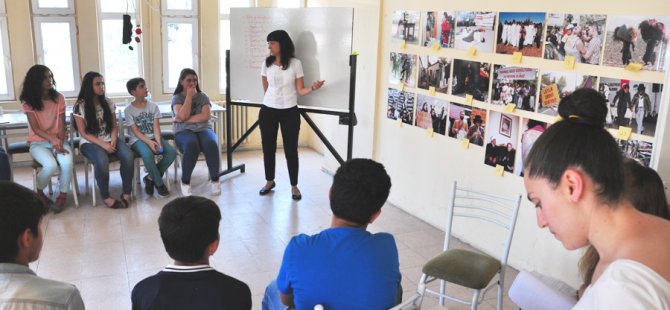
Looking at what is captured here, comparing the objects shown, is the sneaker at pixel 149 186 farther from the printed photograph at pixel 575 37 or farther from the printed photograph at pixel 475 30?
the printed photograph at pixel 575 37

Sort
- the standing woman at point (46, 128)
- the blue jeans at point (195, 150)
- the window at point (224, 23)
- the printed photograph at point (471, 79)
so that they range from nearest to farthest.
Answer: the printed photograph at point (471, 79), the standing woman at point (46, 128), the blue jeans at point (195, 150), the window at point (224, 23)

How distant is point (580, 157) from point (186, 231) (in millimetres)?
1142

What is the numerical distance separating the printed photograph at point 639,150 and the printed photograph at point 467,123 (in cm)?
97

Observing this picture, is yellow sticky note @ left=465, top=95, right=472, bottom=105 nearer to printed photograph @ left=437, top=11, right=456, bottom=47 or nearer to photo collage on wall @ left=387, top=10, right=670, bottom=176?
photo collage on wall @ left=387, top=10, right=670, bottom=176

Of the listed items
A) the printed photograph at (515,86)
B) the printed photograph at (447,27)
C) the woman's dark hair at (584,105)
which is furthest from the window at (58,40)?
the woman's dark hair at (584,105)

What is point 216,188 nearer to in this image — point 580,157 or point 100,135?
point 100,135

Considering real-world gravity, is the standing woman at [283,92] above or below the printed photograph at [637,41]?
below

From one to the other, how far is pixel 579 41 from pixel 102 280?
3018mm

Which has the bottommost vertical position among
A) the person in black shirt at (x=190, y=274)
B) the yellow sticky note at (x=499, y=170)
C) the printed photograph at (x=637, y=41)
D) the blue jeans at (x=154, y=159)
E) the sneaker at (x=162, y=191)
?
the sneaker at (x=162, y=191)

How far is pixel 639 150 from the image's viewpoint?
106 inches

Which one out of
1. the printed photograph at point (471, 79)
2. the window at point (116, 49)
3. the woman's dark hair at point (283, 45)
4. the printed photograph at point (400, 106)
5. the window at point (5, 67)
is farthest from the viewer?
the window at point (116, 49)

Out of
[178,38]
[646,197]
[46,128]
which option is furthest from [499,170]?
[178,38]

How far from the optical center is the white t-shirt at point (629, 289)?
2.93ft

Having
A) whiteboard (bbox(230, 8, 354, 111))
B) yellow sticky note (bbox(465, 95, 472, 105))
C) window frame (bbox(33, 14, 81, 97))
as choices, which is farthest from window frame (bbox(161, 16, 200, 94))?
yellow sticky note (bbox(465, 95, 472, 105))
